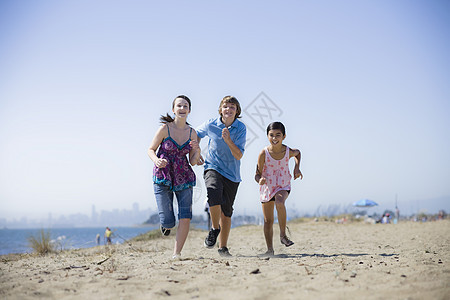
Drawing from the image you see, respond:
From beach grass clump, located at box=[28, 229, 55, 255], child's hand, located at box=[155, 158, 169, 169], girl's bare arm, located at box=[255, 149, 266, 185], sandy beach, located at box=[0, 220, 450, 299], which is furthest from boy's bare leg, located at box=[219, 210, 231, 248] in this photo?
beach grass clump, located at box=[28, 229, 55, 255]

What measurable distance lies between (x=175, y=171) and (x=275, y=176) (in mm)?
1417

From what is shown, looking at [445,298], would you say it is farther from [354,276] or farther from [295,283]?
[295,283]

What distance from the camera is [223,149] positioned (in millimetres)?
5047

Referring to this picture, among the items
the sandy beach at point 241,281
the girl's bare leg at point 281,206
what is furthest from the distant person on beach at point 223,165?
the sandy beach at point 241,281

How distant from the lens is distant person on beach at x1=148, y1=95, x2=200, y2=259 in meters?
4.59

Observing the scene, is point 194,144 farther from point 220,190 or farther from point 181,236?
point 181,236

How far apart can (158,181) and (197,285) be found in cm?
183

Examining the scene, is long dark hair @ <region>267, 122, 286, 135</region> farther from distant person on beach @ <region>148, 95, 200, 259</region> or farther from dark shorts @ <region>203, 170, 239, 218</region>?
distant person on beach @ <region>148, 95, 200, 259</region>

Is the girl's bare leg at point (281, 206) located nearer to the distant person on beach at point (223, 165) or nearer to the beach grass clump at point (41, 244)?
the distant person on beach at point (223, 165)

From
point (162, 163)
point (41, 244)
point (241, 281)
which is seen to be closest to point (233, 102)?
point (162, 163)

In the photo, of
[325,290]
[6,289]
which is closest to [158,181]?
[6,289]

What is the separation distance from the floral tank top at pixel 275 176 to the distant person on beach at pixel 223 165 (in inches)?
15.6

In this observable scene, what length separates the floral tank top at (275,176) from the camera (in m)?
5.05

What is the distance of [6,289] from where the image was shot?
9.95ft
